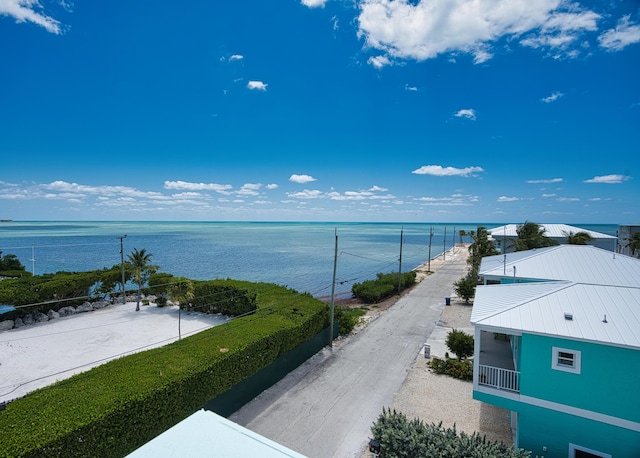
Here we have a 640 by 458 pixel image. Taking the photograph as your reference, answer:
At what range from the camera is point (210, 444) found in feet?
17.0

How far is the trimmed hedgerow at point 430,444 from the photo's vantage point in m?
7.59

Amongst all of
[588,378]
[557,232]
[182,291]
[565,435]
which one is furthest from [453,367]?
[557,232]

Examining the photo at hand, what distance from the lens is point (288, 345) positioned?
1527 cm

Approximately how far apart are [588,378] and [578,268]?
8.37m

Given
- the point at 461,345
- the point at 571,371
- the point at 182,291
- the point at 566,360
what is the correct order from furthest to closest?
the point at 182,291
the point at 461,345
the point at 566,360
the point at 571,371

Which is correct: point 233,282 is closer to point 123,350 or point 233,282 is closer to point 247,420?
point 123,350

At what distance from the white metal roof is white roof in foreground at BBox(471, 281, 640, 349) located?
3.56 m

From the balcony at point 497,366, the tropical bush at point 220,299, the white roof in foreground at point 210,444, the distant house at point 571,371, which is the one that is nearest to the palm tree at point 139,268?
the tropical bush at point 220,299

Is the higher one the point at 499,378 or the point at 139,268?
the point at 139,268

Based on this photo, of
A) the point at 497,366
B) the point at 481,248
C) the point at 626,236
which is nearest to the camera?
the point at 497,366

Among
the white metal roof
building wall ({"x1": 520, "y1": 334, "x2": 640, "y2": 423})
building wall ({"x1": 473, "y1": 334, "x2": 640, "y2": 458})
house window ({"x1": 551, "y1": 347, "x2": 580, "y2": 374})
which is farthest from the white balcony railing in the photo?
the white metal roof

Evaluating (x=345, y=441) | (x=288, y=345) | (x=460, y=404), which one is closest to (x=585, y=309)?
(x=460, y=404)

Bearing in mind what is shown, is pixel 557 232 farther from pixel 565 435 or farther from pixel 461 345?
pixel 565 435

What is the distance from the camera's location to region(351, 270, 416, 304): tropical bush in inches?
1262
